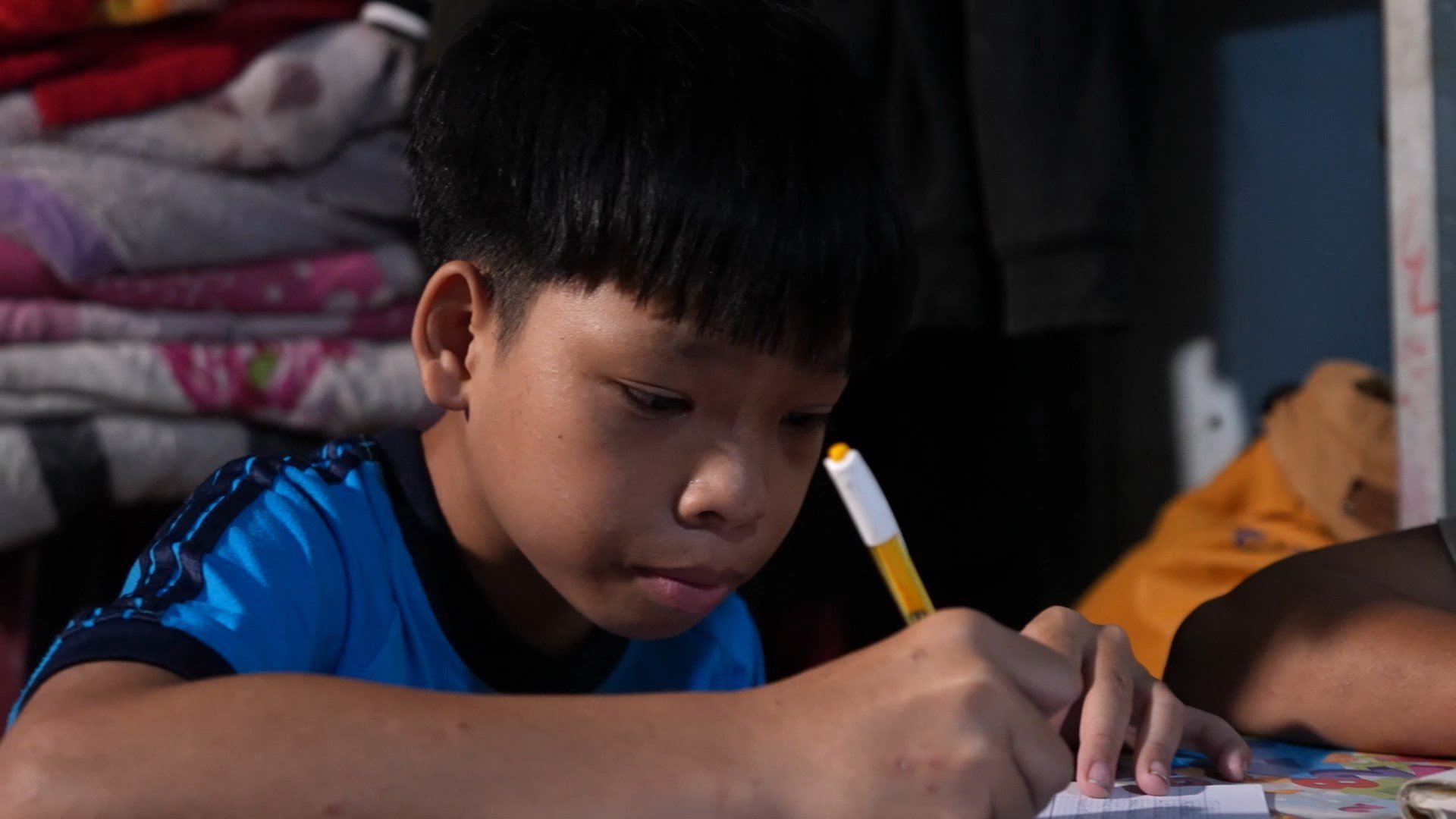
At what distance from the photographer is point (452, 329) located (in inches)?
29.0

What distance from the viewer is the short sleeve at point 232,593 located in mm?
553

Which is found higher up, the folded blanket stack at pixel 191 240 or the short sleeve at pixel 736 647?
the folded blanket stack at pixel 191 240

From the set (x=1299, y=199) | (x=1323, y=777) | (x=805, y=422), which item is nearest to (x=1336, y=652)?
(x=1323, y=777)

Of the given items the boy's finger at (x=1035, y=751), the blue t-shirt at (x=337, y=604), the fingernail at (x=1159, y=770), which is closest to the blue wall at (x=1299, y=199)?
the blue t-shirt at (x=337, y=604)

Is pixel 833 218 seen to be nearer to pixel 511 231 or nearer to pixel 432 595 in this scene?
pixel 511 231

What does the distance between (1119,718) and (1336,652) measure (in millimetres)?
174

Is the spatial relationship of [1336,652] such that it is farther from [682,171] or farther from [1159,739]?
[682,171]

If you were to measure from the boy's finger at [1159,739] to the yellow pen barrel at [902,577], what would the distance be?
0.12 m

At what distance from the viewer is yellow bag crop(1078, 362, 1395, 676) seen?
1328 mm

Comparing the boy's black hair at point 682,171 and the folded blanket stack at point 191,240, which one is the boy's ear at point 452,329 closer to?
the boy's black hair at point 682,171

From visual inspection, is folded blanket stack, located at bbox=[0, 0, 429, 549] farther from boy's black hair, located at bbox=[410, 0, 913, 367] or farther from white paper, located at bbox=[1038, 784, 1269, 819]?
white paper, located at bbox=[1038, 784, 1269, 819]

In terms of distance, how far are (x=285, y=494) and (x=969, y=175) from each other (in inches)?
32.9

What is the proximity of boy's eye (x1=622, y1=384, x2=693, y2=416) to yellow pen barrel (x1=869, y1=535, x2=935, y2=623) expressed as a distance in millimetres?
110

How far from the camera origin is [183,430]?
4.28 feet
